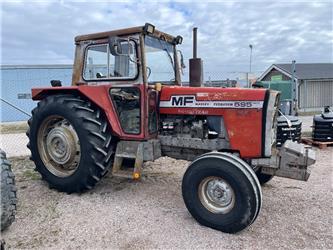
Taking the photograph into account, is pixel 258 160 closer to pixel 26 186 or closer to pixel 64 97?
pixel 64 97

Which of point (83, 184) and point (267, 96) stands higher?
point (267, 96)

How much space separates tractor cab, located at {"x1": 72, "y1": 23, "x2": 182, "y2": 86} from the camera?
4562 millimetres

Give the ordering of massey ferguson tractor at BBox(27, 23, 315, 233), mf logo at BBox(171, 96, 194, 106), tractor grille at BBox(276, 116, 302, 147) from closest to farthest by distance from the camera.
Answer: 1. massey ferguson tractor at BBox(27, 23, 315, 233)
2. mf logo at BBox(171, 96, 194, 106)
3. tractor grille at BBox(276, 116, 302, 147)

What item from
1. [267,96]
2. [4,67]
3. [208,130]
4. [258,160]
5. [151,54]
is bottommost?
[258,160]

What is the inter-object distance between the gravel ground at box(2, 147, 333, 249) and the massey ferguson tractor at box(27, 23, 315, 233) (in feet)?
0.84

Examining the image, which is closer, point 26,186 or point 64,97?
point 64,97

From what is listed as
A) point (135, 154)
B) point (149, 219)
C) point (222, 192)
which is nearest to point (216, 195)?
point (222, 192)

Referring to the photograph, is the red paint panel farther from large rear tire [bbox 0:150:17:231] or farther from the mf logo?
large rear tire [bbox 0:150:17:231]

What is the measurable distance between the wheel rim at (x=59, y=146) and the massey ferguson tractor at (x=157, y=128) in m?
0.02

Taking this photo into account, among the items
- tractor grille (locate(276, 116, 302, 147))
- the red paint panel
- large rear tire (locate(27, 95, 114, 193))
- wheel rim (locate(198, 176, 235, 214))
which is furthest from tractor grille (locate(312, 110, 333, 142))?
large rear tire (locate(27, 95, 114, 193))

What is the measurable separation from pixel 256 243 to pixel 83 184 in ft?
8.01

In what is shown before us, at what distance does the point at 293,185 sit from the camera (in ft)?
17.3

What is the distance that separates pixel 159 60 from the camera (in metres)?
5.15

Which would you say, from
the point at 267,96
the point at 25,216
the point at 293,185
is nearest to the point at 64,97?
the point at 25,216
